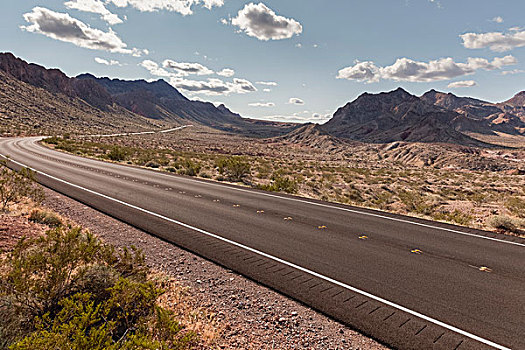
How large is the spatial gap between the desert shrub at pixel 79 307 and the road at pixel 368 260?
2.19m

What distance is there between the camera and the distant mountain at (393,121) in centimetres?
8869

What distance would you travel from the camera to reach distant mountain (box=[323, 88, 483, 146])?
88688 mm

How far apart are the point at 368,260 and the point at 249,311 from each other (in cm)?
327

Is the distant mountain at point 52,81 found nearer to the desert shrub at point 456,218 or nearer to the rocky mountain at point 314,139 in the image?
the rocky mountain at point 314,139

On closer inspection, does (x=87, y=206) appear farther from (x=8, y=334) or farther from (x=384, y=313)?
(x=384, y=313)

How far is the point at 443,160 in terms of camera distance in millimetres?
54562

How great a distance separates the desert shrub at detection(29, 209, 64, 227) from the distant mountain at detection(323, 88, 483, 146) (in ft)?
311

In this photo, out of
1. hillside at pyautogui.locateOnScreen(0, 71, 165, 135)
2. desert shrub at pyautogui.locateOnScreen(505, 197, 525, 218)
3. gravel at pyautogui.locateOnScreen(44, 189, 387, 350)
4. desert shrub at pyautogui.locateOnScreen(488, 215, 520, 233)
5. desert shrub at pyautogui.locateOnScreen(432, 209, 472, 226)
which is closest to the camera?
gravel at pyautogui.locateOnScreen(44, 189, 387, 350)

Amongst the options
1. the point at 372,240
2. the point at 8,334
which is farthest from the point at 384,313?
the point at 8,334

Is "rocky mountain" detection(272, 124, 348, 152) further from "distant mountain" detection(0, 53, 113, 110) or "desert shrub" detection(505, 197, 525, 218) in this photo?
"distant mountain" detection(0, 53, 113, 110)

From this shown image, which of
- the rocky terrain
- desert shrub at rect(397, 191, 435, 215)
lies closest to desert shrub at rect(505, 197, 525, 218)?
desert shrub at rect(397, 191, 435, 215)

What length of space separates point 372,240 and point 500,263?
2.76 meters

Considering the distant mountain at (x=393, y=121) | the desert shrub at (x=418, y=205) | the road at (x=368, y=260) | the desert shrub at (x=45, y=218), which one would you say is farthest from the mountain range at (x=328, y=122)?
the desert shrub at (x=45, y=218)

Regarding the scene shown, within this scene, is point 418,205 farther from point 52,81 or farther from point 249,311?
point 52,81
